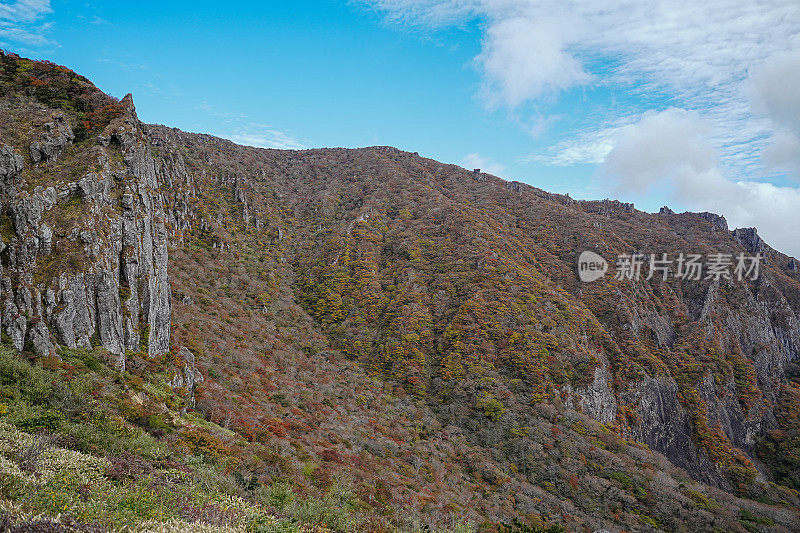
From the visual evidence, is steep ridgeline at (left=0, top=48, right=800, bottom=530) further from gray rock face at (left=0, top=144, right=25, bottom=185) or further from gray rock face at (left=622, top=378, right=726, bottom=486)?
gray rock face at (left=622, top=378, right=726, bottom=486)

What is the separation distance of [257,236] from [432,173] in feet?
168

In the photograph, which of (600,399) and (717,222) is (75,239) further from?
(717,222)

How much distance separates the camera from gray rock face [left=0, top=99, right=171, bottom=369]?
45.0 feet

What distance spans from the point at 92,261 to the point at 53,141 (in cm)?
903

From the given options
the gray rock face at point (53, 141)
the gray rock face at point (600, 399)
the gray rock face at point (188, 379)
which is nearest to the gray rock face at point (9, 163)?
the gray rock face at point (53, 141)

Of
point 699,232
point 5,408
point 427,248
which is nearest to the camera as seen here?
point 5,408

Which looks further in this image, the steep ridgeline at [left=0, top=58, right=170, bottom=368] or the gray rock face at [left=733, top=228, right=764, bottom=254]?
the gray rock face at [left=733, top=228, right=764, bottom=254]

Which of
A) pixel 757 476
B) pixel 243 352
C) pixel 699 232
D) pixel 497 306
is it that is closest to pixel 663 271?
pixel 699 232

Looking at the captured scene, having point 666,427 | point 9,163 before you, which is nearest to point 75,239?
point 9,163

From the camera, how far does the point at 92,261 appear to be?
16188mm

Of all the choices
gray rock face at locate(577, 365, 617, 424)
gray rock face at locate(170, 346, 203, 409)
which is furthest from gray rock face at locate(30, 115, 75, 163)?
gray rock face at locate(577, 365, 617, 424)

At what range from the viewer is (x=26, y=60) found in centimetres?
2500

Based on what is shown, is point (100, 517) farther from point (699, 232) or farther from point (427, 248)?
point (699, 232)

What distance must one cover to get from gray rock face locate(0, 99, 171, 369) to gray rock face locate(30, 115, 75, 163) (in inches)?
2.3
